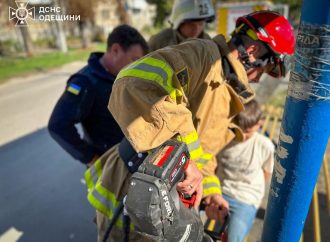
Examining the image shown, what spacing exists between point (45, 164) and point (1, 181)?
54 cm

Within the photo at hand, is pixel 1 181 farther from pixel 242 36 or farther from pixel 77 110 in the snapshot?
pixel 242 36

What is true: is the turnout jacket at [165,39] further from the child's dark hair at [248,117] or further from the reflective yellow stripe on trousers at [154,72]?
the reflective yellow stripe on trousers at [154,72]

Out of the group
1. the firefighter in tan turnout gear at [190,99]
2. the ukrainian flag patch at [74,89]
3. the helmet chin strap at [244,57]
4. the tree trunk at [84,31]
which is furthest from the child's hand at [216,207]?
the tree trunk at [84,31]

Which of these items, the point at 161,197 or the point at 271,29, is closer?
the point at 161,197

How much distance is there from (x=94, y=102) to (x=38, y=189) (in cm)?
172

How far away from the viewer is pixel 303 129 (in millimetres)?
1042

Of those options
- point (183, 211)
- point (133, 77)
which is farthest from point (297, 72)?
point (183, 211)

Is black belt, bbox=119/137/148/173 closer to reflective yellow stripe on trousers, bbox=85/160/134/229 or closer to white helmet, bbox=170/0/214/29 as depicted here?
reflective yellow stripe on trousers, bbox=85/160/134/229

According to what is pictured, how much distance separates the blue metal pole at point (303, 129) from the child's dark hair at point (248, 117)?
0.93 meters

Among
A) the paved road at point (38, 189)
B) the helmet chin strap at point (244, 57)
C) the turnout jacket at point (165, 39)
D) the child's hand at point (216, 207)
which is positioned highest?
the helmet chin strap at point (244, 57)

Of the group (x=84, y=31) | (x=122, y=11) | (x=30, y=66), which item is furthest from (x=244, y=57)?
(x=122, y=11)

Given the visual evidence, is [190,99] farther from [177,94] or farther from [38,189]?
[38,189]

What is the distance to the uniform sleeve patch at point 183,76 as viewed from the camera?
4.11ft

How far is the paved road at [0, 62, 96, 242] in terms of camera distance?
107 inches
